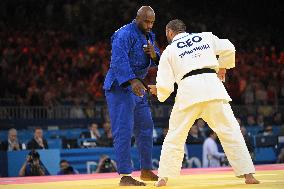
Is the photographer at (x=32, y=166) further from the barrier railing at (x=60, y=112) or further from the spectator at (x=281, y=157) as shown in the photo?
the spectator at (x=281, y=157)

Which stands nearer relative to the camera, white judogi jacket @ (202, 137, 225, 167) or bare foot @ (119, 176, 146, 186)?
bare foot @ (119, 176, 146, 186)

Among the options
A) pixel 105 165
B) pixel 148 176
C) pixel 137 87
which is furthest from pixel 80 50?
pixel 137 87

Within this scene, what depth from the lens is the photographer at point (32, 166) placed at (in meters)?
10.3

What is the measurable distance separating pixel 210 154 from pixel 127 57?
6.19 metres

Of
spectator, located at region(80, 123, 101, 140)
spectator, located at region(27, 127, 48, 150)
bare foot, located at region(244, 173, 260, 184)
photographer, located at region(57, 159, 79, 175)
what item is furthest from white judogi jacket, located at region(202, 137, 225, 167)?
bare foot, located at region(244, 173, 260, 184)

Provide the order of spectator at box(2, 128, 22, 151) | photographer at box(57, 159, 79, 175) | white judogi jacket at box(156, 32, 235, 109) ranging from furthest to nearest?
spectator at box(2, 128, 22, 151) → photographer at box(57, 159, 79, 175) → white judogi jacket at box(156, 32, 235, 109)

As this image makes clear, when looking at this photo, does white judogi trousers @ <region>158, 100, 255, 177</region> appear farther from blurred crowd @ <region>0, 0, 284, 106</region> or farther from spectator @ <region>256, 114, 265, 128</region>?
spectator @ <region>256, 114, 265, 128</region>

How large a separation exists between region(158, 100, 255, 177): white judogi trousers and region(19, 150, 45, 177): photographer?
510 centimetres

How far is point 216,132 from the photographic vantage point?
5.60 metres

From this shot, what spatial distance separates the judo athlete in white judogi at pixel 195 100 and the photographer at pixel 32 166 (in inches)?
201

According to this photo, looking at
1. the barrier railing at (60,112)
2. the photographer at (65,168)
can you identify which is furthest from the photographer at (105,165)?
the barrier railing at (60,112)

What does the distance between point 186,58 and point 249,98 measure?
11.3m

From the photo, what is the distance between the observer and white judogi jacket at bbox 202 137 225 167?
11.9 meters

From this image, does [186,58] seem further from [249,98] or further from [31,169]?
[249,98]
